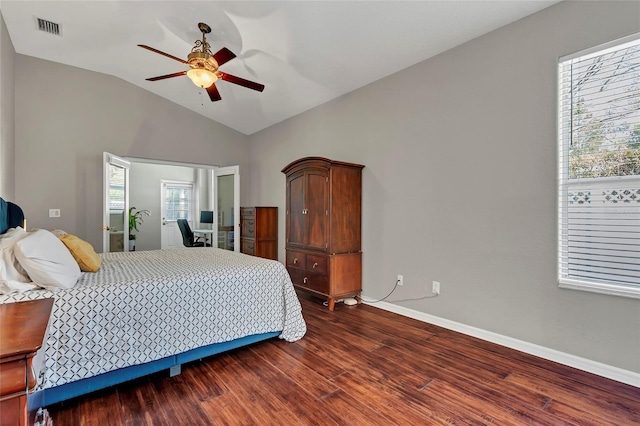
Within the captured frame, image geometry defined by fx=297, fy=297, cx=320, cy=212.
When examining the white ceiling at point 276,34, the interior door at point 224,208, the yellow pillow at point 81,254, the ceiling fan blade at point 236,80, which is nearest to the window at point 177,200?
the interior door at point 224,208

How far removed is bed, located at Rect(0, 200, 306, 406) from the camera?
5.62 feet

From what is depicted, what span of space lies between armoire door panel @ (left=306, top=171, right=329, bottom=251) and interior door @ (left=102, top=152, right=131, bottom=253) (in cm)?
287

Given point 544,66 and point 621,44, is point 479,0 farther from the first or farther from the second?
point 621,44

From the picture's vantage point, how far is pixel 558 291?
2.33 m

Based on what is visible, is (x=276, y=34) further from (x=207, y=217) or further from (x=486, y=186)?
(x=207, y=217)

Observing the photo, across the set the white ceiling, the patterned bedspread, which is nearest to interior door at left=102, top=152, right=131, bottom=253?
the white ceiling

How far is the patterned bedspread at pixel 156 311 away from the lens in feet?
5.64

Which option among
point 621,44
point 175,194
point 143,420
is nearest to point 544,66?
point 621,44

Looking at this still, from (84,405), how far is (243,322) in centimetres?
104

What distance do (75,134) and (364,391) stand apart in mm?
5084

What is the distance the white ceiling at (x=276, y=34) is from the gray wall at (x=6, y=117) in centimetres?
25

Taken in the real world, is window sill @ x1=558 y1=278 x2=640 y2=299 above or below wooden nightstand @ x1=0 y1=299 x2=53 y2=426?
below

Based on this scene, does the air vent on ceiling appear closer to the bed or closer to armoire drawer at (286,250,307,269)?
the bed

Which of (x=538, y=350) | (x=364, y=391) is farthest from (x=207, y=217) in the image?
(x=538, y=350)
